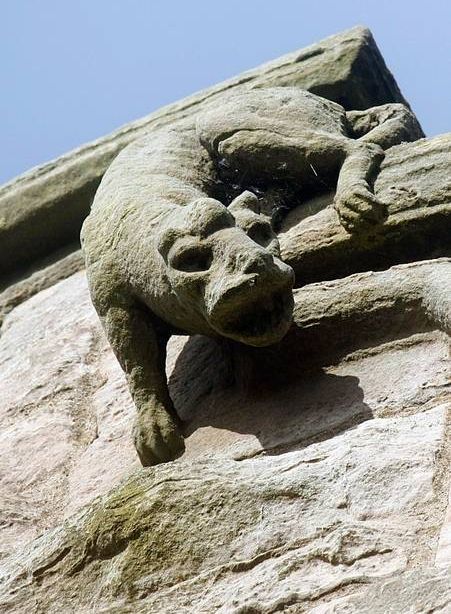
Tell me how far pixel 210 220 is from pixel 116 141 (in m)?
2.32

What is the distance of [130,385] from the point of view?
10.0ft

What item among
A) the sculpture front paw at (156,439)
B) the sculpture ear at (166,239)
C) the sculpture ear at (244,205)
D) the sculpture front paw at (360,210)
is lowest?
the sculpture front paw at (156,439)

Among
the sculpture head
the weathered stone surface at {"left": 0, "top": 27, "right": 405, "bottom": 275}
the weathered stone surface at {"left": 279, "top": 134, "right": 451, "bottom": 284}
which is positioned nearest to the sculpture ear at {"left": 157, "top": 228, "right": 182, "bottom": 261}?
the sculpture head

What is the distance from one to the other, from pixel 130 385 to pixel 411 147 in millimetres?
1100

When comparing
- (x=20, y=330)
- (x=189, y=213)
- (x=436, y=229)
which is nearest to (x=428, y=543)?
(x=189, y=213)

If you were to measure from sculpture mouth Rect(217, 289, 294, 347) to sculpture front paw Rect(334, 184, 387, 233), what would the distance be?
0.60 meters

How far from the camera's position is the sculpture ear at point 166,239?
2.79 metres

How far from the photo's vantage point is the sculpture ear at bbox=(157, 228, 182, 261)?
9.16 ft

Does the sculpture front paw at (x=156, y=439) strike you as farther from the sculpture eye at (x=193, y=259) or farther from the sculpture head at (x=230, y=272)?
the sculpture eye at (x=193, y=259)

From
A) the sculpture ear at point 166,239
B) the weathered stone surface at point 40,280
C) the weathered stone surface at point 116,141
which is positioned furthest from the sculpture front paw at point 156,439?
the weathered stone surface at point 40,280

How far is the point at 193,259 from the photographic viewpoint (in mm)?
2746

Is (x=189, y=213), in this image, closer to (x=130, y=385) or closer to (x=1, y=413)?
(x=130, y=385)

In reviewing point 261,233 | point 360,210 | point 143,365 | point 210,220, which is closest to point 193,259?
point 210,220

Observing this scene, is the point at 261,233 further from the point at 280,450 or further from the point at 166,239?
the point at 280,450
